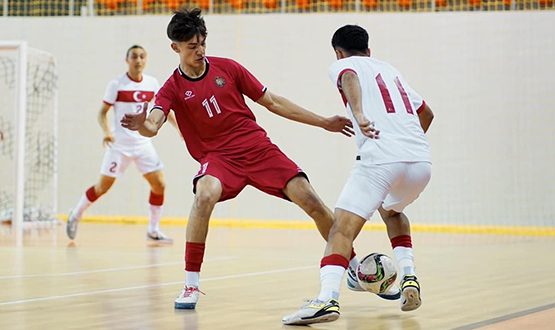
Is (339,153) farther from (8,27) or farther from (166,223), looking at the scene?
(8,27)

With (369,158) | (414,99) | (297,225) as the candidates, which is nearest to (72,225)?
(297,225)

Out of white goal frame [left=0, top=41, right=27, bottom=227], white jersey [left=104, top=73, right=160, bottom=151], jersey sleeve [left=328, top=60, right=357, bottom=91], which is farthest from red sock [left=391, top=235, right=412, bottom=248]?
white goal frame [left=0, top=41, right=27, bottom=227]

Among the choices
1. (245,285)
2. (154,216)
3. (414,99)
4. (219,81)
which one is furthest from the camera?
(154,216)

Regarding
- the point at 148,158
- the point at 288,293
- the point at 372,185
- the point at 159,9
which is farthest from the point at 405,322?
the point at 159,9

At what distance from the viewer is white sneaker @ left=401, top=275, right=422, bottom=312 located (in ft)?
16.7

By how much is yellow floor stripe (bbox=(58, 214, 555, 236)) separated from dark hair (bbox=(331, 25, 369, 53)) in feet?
30.9

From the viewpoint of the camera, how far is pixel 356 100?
4.92 meters

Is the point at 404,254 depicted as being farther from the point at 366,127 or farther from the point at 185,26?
the point at 185,26

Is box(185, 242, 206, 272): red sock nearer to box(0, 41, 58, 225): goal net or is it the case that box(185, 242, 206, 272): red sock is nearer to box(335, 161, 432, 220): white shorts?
box(335, 161, 432, 220): white shorts

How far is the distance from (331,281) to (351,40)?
1.39 m

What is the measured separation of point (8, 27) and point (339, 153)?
6430 millimetres

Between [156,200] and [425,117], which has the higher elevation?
[425,117]

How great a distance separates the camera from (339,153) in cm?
1521

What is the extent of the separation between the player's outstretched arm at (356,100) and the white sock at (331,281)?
0.73 metres
